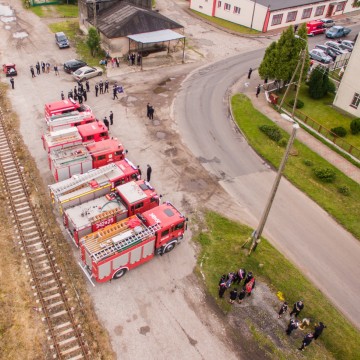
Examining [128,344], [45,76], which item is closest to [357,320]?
[128,344]

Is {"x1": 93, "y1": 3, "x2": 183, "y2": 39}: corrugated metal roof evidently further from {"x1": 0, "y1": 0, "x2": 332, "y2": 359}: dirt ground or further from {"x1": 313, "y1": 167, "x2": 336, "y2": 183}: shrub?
{"x1": 313, "y1": 167, "x2": 336, "y2": 183}: shrub

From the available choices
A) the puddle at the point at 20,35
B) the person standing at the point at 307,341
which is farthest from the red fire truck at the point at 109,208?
the puddle at the point at 20,35

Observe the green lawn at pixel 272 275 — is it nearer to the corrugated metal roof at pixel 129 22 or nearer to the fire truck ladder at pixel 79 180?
the fire truck ladder at pixel 79 180

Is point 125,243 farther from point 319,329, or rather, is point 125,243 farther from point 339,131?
point 339,131

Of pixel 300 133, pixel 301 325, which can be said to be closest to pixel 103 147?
pixel 301 325

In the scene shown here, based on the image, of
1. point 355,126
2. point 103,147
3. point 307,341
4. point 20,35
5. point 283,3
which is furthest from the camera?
point 283,3

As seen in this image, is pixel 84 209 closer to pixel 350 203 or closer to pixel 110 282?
pixel 110 282
